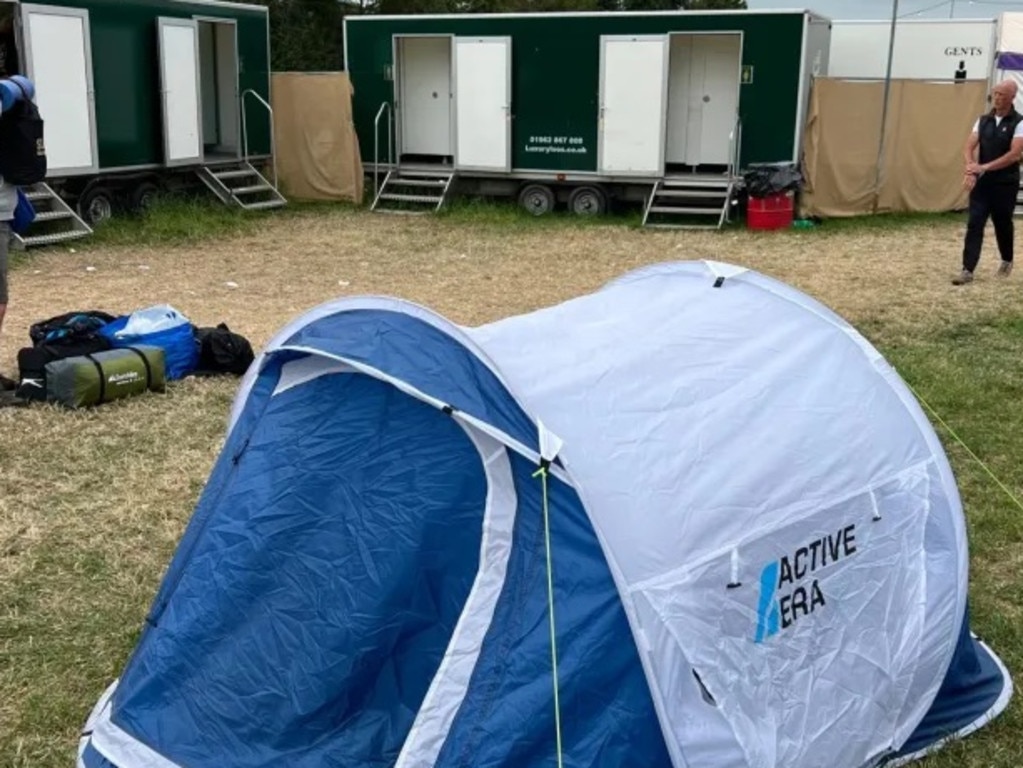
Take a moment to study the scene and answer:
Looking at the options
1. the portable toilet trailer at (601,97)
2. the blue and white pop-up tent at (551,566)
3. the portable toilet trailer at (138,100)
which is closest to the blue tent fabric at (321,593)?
the blue and white pop-up tent at (551,566)

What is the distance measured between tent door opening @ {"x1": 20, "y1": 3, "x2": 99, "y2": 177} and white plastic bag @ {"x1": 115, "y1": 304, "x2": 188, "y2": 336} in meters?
4.64

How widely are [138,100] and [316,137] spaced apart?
2946 mm

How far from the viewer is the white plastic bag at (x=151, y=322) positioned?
638 centimetres

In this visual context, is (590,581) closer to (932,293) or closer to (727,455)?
(727,455)

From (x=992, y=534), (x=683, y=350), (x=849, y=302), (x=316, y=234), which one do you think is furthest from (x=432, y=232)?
(x=683, y=350)

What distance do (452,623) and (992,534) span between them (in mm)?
2680

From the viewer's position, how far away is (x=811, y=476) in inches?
112

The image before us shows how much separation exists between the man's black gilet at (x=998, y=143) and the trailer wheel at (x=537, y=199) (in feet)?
18.8

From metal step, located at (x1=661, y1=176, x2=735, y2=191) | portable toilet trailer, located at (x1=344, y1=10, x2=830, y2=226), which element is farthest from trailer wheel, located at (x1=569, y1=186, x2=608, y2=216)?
metal step, located at (x1=661, y1=176, x2=735, y2=191)

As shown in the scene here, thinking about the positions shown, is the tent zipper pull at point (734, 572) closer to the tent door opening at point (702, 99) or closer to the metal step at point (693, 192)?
the metal step at point (693, 192)

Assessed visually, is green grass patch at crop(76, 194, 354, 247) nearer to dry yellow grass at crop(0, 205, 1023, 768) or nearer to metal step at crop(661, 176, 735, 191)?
dry yellow grass at crop(0, 205, 1023, 768)

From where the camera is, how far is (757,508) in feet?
8.87

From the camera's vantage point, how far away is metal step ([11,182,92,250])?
35.5 ft

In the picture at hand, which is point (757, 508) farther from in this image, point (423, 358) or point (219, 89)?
point (219, 89)
